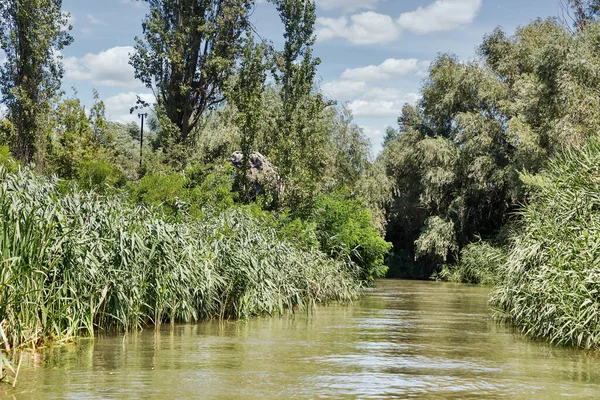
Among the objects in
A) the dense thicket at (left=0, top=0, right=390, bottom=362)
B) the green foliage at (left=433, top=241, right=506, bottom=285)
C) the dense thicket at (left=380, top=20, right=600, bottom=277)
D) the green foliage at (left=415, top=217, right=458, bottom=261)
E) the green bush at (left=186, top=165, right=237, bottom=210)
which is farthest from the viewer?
the green foliage at (left=415, top=217, right=458, bottom=261)

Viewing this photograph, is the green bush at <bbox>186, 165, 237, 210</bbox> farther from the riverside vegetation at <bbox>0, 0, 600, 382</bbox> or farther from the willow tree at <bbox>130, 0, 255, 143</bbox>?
the willow tree at <bbox>130, 0, 255, 143</bbox>

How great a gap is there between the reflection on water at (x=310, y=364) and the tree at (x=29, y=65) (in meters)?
17.6

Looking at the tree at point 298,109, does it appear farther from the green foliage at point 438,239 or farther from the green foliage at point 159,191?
the green foliage at point 438,239

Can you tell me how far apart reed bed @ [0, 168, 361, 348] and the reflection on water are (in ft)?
1.51

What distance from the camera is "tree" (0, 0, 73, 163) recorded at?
1126 inches

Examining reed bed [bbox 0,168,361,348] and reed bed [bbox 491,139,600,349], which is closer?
reed bed [bbox 0,168,361,348]

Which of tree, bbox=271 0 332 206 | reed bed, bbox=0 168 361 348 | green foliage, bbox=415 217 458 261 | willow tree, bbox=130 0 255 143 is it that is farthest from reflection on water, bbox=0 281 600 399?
green foliage, bbox=415 217 458 261

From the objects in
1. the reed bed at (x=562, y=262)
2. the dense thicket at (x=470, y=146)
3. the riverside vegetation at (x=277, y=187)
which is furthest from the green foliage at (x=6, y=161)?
the dense thicket at (x=470, y=146)

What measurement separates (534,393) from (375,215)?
2918 centimetres

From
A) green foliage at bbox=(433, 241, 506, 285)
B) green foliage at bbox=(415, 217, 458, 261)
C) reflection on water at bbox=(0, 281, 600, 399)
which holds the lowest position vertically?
reflection on water at bbox=(0, 281, 600, 399)

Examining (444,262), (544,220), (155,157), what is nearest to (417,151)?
(444,262)

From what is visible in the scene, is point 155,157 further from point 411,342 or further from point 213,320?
point 411,342

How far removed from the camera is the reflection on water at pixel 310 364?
8477 mm

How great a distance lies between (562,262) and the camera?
12.8 meters
